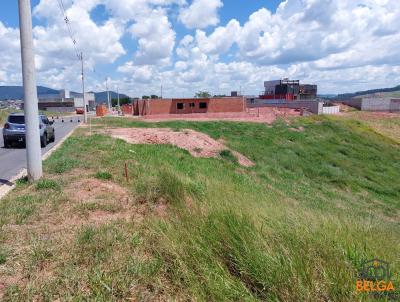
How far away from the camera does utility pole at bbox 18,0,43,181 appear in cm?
813

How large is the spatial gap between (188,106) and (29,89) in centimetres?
5274

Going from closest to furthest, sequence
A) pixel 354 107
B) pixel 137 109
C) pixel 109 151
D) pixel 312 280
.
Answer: pixel 312 280 < pixel 109 151 < pixel 137 109 < pixel 354 107

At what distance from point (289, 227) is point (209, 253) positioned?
44.7 inches

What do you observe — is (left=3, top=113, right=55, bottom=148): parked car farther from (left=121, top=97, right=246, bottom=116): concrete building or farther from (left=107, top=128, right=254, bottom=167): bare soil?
(left=121, top=97, right=246, bottom=116): concrete building

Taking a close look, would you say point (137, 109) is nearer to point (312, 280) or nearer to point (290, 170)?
point (290, 170)

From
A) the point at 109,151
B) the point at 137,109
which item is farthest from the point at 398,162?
the point at 137,109

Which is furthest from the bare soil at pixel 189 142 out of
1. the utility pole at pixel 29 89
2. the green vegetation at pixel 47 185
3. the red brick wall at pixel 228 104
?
the red brick wall at pixel 228 104

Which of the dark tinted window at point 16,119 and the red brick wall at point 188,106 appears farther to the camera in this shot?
the red brick wall at point 188,106

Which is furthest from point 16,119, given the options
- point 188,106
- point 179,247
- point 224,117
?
point 188,106

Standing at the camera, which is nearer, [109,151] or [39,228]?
[39,228]

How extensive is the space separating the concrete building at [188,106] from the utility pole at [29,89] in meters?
50.6

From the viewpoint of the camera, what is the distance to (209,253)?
4.00m

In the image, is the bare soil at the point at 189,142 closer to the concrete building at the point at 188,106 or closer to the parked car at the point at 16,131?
the parked car at the point at 16,131

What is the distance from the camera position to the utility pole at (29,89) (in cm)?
813
